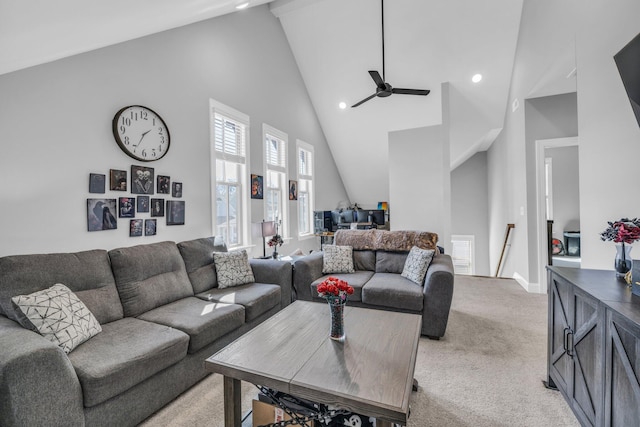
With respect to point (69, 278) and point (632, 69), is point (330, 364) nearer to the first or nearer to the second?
point (69, 278)

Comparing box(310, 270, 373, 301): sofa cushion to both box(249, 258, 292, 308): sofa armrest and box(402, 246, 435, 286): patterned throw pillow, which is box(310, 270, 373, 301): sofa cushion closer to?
box(249, 258, 292, 308): sofa armrest

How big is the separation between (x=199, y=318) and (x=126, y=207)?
4.45ft

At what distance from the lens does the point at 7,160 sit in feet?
6.60

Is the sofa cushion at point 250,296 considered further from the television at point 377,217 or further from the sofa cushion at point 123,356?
the television at point 377,217

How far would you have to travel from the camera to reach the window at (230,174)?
3.86m

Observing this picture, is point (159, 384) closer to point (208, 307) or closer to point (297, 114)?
point (208, 307)

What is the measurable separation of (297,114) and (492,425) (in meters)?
5.53

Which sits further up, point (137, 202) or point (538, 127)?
point (538, 127)

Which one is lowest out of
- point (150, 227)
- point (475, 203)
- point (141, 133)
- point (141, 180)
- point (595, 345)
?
point (595, 345)

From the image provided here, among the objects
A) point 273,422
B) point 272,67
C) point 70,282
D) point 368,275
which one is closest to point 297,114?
point 272,67

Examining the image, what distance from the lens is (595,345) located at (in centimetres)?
144

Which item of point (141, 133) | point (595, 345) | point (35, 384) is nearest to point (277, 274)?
point (141, 133)

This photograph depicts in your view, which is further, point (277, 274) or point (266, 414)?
point (277, 274)

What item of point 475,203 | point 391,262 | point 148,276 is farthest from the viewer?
point 475,203
